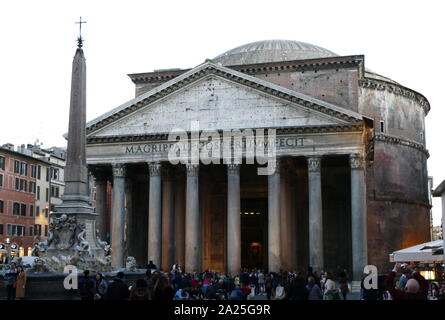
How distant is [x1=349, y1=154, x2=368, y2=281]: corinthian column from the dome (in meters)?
13.4

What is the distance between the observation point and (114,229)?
92.1 feet

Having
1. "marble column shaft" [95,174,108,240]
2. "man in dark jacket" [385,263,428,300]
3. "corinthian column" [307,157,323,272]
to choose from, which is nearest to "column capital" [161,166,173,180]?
"marble column shaft" [95,174,108,240]

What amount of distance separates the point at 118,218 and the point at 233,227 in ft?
17.4

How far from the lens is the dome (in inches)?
1513

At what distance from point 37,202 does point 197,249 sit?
21.2 metres

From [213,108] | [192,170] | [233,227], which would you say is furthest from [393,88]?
[233,227]

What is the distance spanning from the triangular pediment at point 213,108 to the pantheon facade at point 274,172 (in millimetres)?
46

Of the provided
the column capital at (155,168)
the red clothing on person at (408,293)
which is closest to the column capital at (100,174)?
the column capital at (155,168)

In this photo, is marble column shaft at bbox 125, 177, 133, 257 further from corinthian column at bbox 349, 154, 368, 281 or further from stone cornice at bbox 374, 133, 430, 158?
stone cornice at bbox 374, 133, 430, 158

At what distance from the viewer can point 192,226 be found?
27031 mm

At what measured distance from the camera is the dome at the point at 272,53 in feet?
126

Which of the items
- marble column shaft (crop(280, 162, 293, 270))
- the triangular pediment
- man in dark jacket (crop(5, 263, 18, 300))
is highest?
the triangular pediment

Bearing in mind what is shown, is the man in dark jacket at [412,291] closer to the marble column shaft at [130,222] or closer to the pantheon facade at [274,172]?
the pantheon facade at [274,172]
